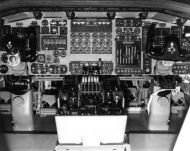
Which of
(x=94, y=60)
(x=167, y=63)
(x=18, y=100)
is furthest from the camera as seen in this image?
(x=94, y=60)

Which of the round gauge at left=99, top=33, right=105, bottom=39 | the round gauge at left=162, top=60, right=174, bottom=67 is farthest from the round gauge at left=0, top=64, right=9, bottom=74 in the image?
the round gauge at left=162, top=60, right=174, bottom=67

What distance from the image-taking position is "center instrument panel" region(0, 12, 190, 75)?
4090 millimetres

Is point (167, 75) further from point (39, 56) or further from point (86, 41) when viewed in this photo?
point (39, 56)

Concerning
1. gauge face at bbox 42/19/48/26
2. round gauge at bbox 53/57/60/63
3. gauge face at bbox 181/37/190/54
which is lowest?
round gauge at bbox 53/57/60/63

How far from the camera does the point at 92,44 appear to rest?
4141 mm

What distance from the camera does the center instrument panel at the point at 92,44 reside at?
13.4 ft

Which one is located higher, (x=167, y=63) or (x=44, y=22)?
(x=44, y=22)

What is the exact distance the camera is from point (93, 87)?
3865 mm

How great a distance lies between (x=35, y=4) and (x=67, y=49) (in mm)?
2710

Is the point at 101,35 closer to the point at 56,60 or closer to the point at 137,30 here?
the point at 137,30

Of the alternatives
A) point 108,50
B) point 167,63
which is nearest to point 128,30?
point 108,50

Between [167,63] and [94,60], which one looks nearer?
[167,63]

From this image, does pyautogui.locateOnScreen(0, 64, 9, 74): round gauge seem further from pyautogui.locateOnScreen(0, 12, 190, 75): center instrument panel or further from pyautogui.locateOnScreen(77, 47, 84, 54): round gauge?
pyautogui.locateOnScreen(77, 47, 84, 54): round gauge

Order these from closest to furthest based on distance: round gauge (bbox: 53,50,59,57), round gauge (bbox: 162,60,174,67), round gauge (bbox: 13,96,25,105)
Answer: round gauge (bbox: 162,60,174,67) < round gauge (bbox: 13,96,25,105) < round gauge (bbox: 53,50,59,57)
